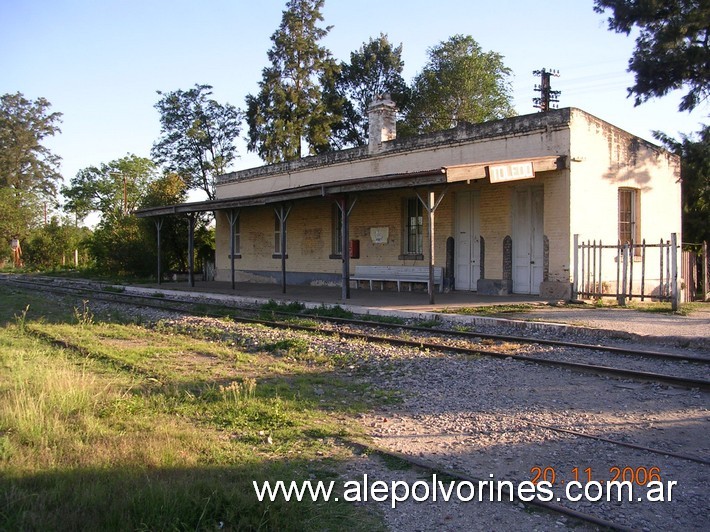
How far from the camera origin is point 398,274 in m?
19.0

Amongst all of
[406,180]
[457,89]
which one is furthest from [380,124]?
[457,89]

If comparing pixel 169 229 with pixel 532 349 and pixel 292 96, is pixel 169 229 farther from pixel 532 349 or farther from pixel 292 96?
pixel 532 349

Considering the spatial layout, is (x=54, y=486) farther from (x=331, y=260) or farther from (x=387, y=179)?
(x=331, y=260)

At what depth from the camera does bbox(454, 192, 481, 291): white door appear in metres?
17.4

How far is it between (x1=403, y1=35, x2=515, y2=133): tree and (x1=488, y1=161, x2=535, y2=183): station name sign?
1179 inches

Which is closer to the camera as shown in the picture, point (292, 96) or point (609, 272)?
point (609, 272)

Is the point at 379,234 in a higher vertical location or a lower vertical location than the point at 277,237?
lower

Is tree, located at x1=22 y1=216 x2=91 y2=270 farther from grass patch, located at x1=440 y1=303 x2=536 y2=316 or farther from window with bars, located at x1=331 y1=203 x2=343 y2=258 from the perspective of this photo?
grass patch, located at x1=440 y1=303 x2=536 y2=316

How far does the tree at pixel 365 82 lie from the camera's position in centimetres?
4375

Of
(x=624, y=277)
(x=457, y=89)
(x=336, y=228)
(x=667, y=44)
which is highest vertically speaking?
(x=457, y=89)

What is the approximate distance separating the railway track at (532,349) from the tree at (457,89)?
32807 mm

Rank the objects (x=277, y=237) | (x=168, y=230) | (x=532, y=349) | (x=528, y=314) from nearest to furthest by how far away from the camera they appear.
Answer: (x=532, y=349) < (x=528, y=314) < (x=277, y=237) < (x=168, y=230)

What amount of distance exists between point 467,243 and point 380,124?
568cm

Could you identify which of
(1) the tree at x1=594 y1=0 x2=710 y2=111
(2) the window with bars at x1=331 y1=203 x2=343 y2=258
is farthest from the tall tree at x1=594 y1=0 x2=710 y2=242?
(2) the window with bars at x1=331 y1=203 x2=343 y2=258
